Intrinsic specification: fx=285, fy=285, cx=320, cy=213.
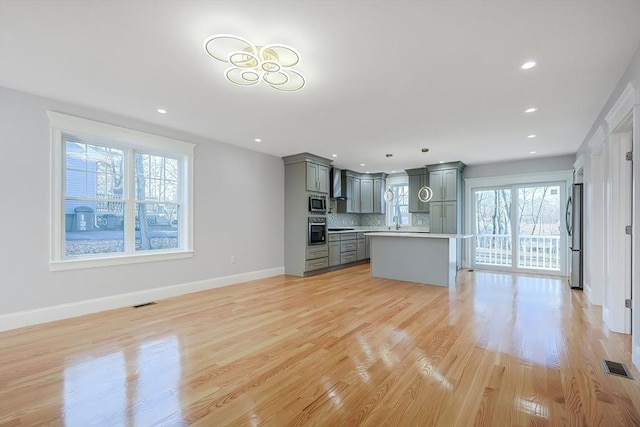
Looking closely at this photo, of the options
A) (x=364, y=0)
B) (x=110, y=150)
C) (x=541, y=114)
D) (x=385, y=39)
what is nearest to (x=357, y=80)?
(x=385, y=39)

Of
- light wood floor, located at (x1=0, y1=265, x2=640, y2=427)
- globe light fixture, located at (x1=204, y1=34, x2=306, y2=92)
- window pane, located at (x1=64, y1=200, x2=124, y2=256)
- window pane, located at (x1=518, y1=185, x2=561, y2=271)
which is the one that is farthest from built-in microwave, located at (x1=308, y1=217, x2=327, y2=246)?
window pane, located at (x1=518, y1=185, x2=561, y2=271)

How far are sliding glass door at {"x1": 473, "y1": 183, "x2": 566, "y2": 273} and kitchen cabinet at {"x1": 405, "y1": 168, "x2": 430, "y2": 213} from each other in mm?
1203

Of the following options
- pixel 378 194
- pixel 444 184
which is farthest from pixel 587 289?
pixel 378 194

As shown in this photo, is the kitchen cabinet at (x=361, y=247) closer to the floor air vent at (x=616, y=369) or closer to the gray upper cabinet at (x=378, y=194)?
the gray upper cabinet at (x=378, y=194)

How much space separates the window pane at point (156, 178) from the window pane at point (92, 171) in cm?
26

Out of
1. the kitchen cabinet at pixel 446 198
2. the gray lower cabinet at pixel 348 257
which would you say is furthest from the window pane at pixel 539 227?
the gray lower cabinet at pixel 348 257

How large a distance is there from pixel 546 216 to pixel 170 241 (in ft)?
25.1

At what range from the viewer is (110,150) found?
158 inches

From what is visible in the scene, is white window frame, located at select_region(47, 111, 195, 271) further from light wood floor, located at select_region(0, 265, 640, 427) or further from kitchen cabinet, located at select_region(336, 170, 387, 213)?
kitchen cabinet, located at select_region(336, 170, 387, 213)

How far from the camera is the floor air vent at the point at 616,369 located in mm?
2178

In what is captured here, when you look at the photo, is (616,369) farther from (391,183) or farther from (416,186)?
(391,183)

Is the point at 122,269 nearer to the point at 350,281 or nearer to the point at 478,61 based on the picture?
the point at 350,281

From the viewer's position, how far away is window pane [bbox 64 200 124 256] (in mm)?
3617

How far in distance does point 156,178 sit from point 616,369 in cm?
569
